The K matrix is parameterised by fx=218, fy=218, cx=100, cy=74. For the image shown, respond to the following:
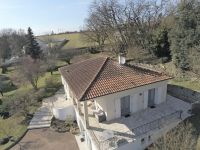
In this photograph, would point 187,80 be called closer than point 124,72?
No

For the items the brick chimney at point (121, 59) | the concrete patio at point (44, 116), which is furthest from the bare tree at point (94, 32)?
the brick chimney at point (121, 59)

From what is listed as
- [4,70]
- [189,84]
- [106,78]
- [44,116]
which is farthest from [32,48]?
[189,84]

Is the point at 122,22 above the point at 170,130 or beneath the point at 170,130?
above

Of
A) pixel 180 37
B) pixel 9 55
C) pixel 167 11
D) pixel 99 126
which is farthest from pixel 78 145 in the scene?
pixel 9 55

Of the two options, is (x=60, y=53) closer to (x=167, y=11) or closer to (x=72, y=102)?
(x=167, y=11)

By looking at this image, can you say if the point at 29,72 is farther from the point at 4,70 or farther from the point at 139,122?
the point at 4,70

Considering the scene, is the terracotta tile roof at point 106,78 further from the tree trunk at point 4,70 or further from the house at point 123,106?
the tree trunk at point 4,70
